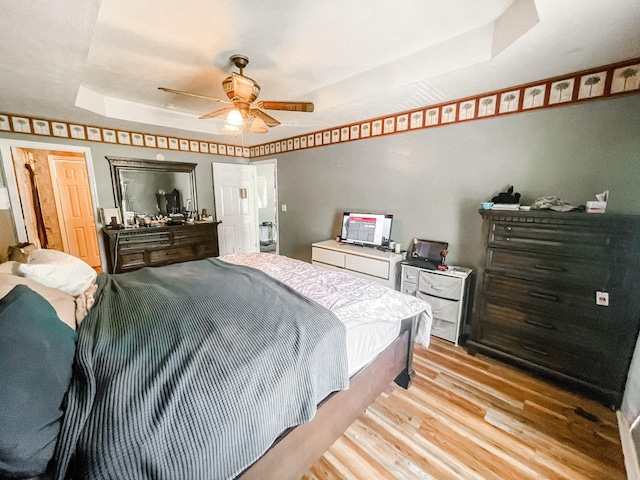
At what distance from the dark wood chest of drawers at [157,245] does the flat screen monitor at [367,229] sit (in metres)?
2.40

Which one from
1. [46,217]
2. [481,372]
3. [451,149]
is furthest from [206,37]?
[46,217]

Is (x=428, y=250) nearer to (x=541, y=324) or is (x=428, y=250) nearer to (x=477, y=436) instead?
(x=541, y=324)

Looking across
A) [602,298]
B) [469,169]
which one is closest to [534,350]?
[602,298]

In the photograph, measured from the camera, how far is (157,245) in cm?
374

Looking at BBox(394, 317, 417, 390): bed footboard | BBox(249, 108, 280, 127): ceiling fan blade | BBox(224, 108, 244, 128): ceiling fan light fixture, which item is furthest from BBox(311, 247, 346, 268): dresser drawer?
BBox(224, 108, 244, 128): ceiling fan light fixture

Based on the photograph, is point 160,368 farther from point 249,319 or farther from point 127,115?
point 127,115

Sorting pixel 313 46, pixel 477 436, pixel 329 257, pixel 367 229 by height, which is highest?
pixel 313 46

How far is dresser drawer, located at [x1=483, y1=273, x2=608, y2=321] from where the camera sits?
174cm

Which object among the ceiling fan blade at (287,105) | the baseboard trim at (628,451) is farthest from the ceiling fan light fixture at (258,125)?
the baseboard trim at (628,451)

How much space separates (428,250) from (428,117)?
4.79 feet

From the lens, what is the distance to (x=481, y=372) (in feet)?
6.75

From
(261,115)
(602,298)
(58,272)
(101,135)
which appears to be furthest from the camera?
(101,135)

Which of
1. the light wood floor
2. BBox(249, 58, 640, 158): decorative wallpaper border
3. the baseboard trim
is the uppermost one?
BBox(249, 58, 640, 158): decorative wallpaper border

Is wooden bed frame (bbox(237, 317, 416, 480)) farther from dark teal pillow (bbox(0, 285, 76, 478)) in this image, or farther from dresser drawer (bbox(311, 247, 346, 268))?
dresser drawer (bbox(311, 247, 346, 268))
